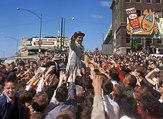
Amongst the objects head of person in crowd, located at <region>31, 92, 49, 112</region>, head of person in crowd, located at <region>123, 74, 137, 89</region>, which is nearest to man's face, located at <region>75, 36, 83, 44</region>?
head of person in crowd, located at <region>123, 74, 137, 89</region>

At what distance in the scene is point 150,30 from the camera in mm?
51500

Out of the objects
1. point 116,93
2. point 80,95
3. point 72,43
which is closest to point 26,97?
point 80,95

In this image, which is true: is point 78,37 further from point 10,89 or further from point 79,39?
point 10,89

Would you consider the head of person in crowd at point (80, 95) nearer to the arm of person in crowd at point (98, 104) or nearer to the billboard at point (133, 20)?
the arm of person in crowd at point (98, 104)

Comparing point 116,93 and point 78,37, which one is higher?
point 78,37

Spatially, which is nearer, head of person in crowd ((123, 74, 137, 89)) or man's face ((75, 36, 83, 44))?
head of person in crowd ((123, 74, 137, 89))

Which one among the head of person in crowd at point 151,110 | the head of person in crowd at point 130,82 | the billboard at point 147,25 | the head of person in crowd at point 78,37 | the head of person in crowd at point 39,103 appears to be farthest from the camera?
the billboard at point 147,25

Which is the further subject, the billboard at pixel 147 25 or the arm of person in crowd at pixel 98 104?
the billboard at pixel 147 25

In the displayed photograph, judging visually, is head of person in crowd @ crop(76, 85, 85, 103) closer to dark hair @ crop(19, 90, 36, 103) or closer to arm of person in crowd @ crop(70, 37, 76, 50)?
dark hair @ crop(19, 90, 36, 103)

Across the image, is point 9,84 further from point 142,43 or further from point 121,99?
point 142,43

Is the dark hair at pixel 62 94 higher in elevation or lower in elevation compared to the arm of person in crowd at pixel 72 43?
lower

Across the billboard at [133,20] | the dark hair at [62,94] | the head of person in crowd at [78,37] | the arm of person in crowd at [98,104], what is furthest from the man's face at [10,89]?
the billboard at [133,20]

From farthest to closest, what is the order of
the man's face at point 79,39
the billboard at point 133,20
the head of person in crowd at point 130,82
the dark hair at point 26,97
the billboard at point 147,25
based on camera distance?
1. the billboard at point 147,25
2. the billboard at point 133,20
3. the man's face at point 79,39
4. the head of person in crowd at point 130,82
5. the dark hair at point 26,97

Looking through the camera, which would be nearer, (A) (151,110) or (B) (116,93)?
(A) (151,110)
